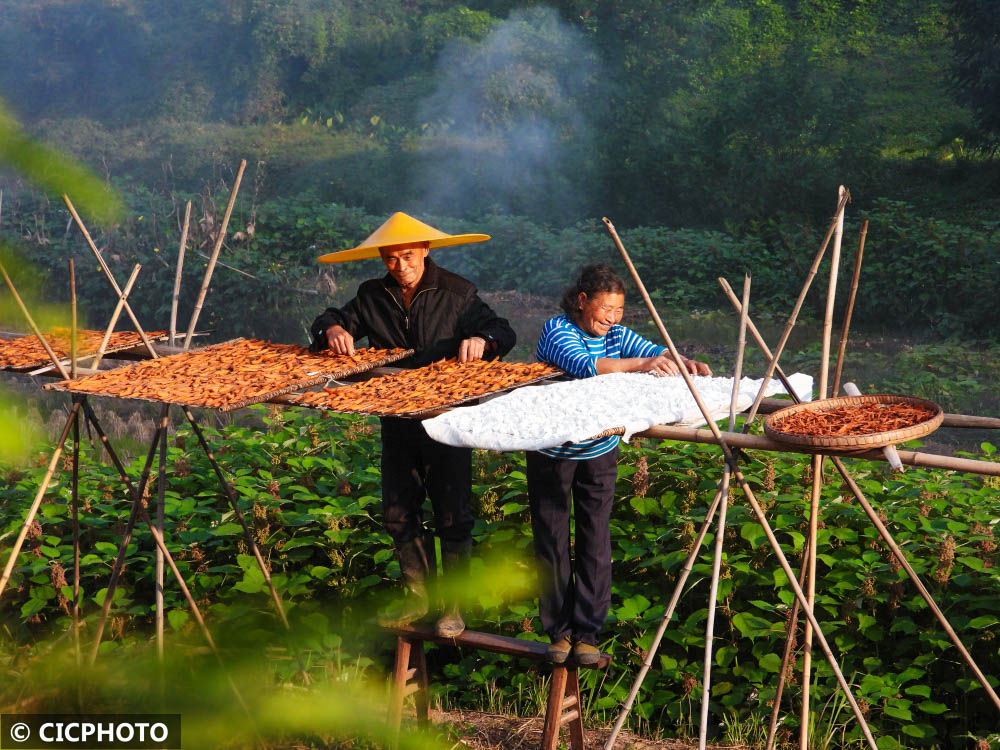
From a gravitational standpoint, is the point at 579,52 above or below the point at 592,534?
above

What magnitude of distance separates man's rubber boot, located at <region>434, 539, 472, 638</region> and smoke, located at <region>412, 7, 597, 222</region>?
1223cm

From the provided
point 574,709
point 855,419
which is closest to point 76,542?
point 574,709

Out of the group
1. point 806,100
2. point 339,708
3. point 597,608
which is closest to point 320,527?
point 597,608

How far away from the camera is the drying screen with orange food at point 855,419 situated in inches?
105

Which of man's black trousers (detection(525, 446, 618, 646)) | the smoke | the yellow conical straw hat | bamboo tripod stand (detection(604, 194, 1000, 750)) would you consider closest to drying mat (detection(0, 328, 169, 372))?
the yellow conical straw hat

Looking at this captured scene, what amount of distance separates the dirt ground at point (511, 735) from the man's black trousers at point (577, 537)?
0.89 metres

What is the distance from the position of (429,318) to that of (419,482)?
22.6 inches

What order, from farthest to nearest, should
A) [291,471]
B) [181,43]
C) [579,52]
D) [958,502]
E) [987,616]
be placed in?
[181,43] < [579,52] < [291,471] < [958,502] < [987,616]

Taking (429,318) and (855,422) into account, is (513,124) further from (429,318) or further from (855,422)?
(855,422)

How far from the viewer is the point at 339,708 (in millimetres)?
2312

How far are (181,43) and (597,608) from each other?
2176 centimetres

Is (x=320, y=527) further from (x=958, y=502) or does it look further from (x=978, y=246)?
(x=978, y=246)

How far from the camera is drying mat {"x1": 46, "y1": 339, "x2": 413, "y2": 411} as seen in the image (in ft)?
11.0

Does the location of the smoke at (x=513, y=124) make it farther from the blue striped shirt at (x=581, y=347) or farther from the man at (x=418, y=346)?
the blue striped shirt at (x=581, y=347)
